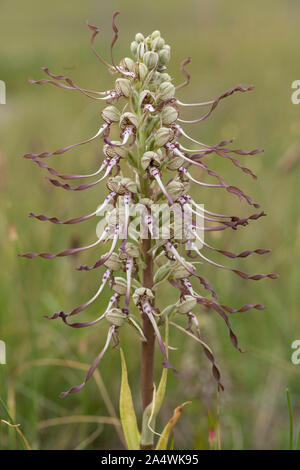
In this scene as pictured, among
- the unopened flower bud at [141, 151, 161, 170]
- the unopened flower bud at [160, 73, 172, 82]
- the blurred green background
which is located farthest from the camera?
the blurred green background

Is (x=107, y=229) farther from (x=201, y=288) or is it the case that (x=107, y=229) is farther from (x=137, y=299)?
(x=201, y=288)

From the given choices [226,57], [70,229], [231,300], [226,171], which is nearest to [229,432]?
[231,300]

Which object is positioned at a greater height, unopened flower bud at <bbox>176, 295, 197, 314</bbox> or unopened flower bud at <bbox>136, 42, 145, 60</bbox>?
unopened flower bud at <bbox>136, 42, 145, 60</bbox>

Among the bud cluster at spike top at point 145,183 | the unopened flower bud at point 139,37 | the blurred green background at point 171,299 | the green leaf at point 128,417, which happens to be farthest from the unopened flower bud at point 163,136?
the blurred green background at point 171,299

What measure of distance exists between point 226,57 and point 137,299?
330 inches

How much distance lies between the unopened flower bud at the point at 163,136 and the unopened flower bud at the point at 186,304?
1.67ft

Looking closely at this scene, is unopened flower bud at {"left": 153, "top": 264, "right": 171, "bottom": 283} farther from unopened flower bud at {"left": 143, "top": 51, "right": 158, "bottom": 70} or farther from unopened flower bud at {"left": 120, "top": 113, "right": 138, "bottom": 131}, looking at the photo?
unopened flower bud at {"left": 143, "top": 51, "right": 158, "bottom": 70}

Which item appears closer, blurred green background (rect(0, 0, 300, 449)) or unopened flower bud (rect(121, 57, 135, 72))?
unopened flower bud (rect(121, 57, 135, 72))

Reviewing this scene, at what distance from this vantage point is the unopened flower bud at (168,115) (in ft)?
5.19

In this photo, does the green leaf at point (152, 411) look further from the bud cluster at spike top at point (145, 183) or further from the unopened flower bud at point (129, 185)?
the unopened flower bud at point (129, 185)

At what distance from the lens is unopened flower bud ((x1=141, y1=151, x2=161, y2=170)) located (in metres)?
1.52

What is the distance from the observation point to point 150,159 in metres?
1.53

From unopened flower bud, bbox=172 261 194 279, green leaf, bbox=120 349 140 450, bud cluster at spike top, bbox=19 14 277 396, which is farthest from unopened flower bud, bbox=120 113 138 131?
green leaf, bbox=120 349 140 450

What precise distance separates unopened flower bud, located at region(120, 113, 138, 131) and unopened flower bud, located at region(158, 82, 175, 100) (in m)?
0.11
